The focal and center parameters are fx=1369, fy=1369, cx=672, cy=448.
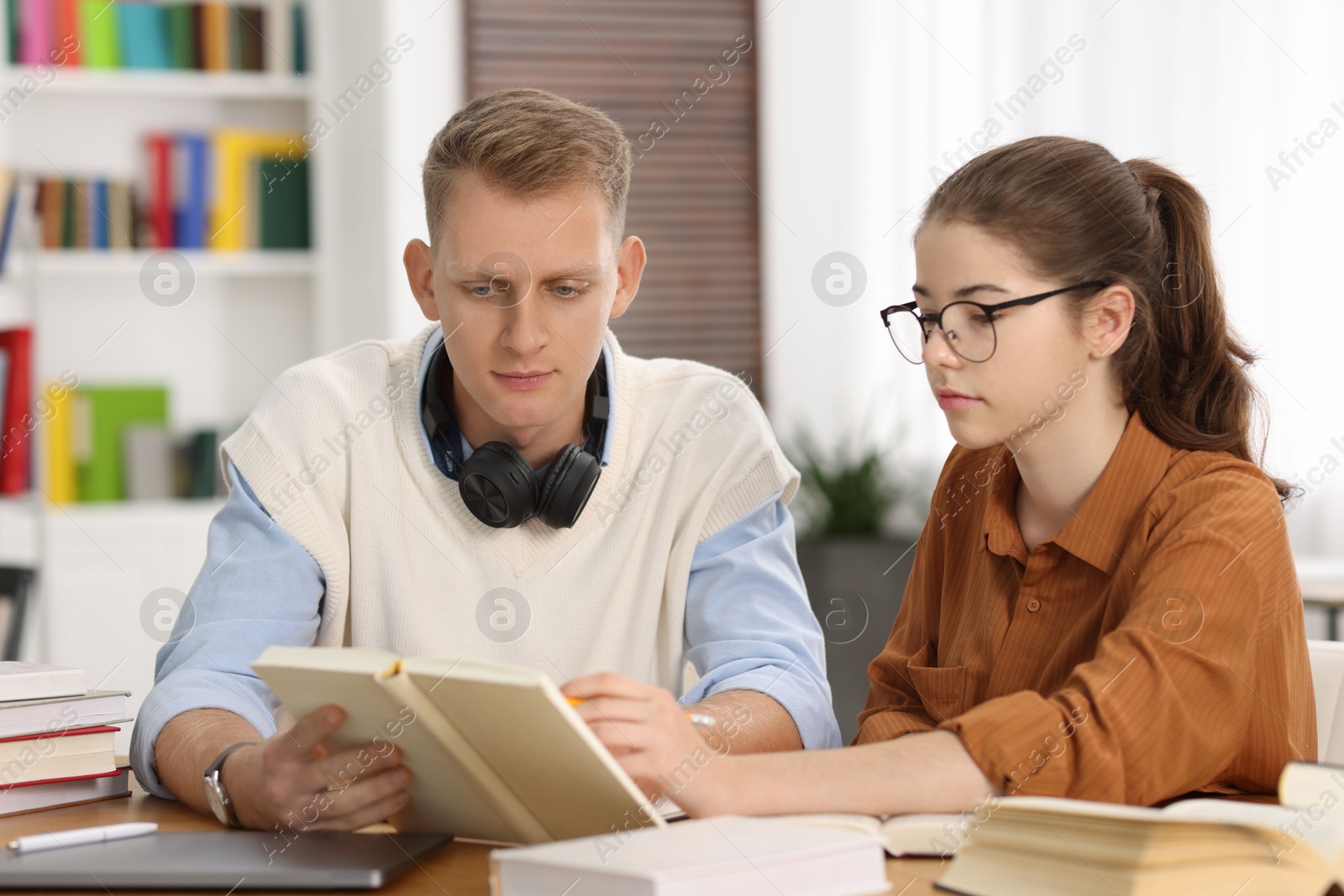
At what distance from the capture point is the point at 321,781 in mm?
1080

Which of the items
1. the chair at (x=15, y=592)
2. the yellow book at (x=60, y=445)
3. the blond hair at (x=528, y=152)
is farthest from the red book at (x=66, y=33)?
the blond hair at (x=528, y=152)

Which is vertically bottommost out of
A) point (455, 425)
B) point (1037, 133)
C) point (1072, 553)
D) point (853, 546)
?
point (853, 546)

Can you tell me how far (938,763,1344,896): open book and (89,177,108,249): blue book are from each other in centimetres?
356

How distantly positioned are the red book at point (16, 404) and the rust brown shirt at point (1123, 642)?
8.15 feet

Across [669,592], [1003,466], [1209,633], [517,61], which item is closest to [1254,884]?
[1209,633]

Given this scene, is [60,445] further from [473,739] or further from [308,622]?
[473,739]

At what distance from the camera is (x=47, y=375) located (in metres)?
3.83

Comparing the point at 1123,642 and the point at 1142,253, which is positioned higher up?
the point at 1142,253

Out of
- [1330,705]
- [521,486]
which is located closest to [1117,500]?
[1330,705]

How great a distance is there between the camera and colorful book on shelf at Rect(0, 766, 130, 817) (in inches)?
49.3

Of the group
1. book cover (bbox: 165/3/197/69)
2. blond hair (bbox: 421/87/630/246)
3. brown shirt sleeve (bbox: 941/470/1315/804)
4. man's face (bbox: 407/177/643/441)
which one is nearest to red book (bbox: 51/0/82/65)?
book cover (bbox: 165/3/197/69)

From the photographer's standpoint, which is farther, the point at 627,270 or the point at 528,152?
the point at 627,270

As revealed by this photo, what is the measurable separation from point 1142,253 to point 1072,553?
30cm

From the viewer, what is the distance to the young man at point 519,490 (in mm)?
1449
